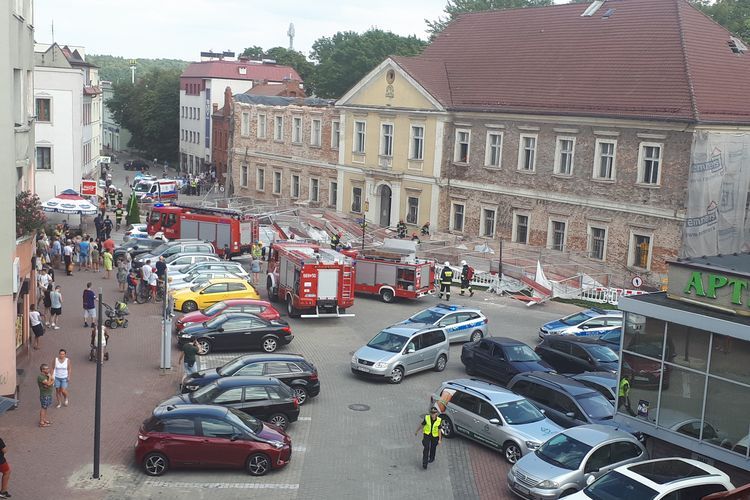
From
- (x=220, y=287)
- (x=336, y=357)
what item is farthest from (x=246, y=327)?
(x=220, y=287)

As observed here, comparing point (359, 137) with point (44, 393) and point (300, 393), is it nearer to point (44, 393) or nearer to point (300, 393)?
point (300, 393)

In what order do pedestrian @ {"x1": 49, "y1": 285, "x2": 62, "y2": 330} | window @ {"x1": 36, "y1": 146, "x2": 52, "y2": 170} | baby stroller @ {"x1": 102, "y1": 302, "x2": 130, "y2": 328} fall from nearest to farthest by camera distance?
pedestrian @ {"x1": 49, "y1": 285, "x2": 62, "y2": 330}
baby stroller @ {"x1": 102, "y1": 302, "x2": 130, "y2": 328}
window @ {"x1": 36, "y1": 146, "x2": 52, "y2": 170}

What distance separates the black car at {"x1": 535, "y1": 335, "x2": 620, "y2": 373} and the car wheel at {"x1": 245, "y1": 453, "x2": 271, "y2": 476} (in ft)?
39.6

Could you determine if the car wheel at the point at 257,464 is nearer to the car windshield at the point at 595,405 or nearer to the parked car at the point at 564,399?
the parked car at the point at 564,399

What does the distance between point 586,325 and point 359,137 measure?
91.9 feet

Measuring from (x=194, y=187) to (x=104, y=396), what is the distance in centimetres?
5663

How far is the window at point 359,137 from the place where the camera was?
5468 cm

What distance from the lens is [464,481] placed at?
18.3 m

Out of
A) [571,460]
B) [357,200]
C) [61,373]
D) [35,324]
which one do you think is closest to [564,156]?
[357,200]

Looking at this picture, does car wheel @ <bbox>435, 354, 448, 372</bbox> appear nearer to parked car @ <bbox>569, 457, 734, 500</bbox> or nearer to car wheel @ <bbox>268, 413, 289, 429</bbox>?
car wheel @ <bbox>268, 413, 289, 429</bbox>

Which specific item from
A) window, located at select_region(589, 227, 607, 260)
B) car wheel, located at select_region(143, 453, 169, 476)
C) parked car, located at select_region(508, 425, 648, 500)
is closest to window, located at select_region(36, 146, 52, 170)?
window, located at select_region(589, 227, 607, 260)

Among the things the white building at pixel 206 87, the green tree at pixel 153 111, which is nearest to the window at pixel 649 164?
the white building at pixel 206 87

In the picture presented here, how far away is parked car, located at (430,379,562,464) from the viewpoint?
1920 centimetres

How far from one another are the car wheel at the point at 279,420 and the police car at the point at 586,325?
487 inches
